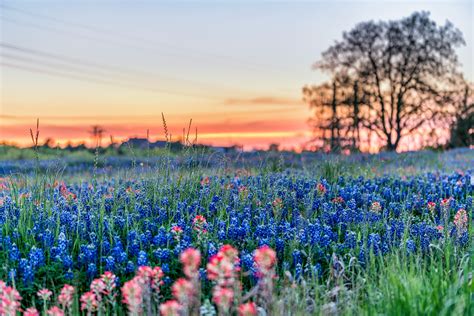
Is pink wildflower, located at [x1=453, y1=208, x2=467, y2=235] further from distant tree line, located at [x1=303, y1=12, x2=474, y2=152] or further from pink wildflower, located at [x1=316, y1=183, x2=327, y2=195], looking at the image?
distant tree line, located at [x1=303, y1=12, x2=474, y2=152]

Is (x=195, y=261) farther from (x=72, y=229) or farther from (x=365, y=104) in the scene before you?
(x=365, y=104)

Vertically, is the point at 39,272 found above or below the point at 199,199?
below

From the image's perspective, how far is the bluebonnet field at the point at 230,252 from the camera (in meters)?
4.24

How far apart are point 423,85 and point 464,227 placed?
26844 mm

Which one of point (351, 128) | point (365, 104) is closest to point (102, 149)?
point (351, 128)

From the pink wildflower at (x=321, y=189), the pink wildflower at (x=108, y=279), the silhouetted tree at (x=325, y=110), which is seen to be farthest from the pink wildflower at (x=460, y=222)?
the silhouetted tree at (x=325, y=110)

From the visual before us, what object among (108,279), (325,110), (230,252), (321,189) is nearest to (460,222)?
(321,189)

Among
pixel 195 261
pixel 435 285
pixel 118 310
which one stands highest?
pixel 195 261

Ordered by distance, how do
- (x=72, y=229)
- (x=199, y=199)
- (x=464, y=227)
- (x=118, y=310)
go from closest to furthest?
(x=118, y=310) → (x=72, y=229) → (x=464, y=227) → (x=199, y=199)

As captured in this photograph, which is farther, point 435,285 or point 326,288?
point 326,288

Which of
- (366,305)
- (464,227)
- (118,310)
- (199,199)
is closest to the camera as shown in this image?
(366,305)

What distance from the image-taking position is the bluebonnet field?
4238 mm

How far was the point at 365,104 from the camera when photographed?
3158cm

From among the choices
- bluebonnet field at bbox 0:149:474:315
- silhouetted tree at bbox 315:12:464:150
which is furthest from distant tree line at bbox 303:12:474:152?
bluebonnet field at bbox 0:149:474:315
